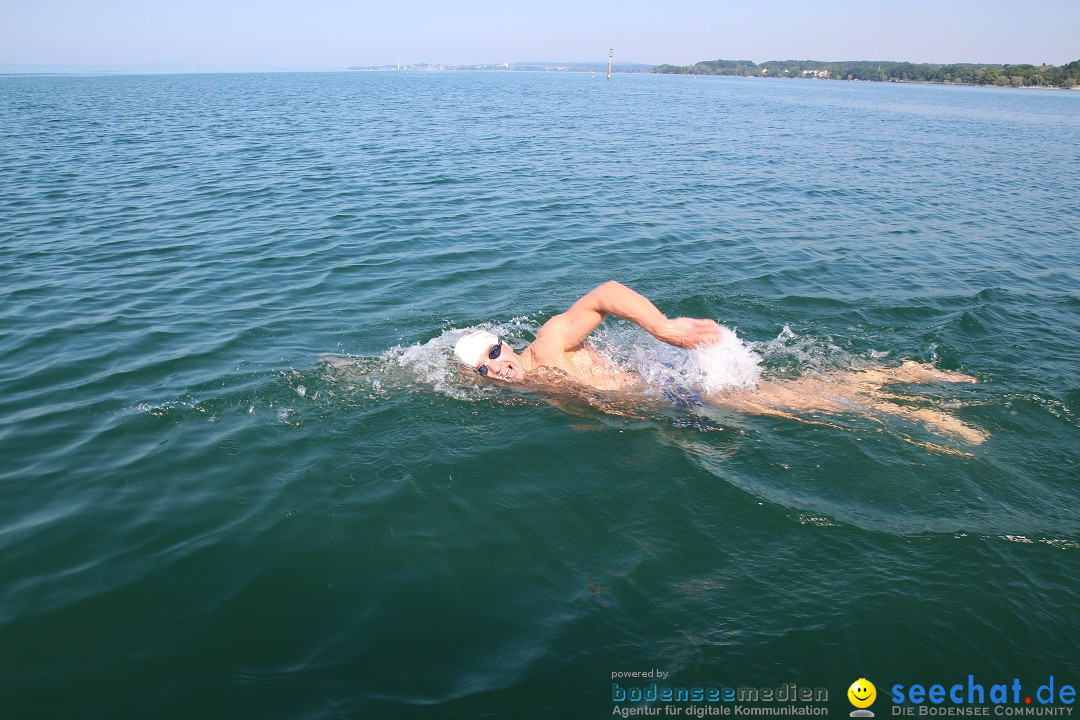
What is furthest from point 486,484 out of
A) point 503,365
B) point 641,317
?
point 641,317

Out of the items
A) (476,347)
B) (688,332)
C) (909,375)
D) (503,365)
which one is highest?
(688,332)

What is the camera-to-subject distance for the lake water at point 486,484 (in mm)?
4023

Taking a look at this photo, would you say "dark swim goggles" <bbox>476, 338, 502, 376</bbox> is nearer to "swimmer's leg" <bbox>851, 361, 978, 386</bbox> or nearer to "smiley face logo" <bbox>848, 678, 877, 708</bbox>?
"swimmer's leg" <bbox>851, 361, 978, 386</bbox>

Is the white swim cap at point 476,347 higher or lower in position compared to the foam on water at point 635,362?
higher

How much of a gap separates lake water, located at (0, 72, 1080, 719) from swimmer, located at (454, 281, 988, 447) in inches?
9.9

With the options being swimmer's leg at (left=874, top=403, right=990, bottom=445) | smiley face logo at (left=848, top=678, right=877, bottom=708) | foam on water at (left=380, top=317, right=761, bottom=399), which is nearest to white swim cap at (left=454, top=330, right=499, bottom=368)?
foam on water at (left=380, top=317, right=761, bottom=399)

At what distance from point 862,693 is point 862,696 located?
0.06 feet

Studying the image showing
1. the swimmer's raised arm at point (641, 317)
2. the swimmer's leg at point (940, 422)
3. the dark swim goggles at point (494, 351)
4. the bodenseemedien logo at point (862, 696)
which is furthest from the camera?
the dark swim goggles at point (494, 351)

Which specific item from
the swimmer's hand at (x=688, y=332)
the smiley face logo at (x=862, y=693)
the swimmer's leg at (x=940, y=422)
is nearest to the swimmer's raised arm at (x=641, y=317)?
the swimmer's hand at (x=688, y=332)

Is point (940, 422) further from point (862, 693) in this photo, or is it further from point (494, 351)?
point (494, 351)

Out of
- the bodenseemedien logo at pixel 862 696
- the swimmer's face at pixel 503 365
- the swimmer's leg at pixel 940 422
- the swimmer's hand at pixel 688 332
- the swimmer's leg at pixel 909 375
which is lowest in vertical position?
the bodenseemedien logo at pixel 862 696

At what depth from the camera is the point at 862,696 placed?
3.75 meters

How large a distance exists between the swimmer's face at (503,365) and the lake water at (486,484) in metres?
0.33

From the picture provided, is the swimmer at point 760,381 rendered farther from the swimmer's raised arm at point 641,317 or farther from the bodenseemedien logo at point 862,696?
the bodenseemedien logo at point 862,696
